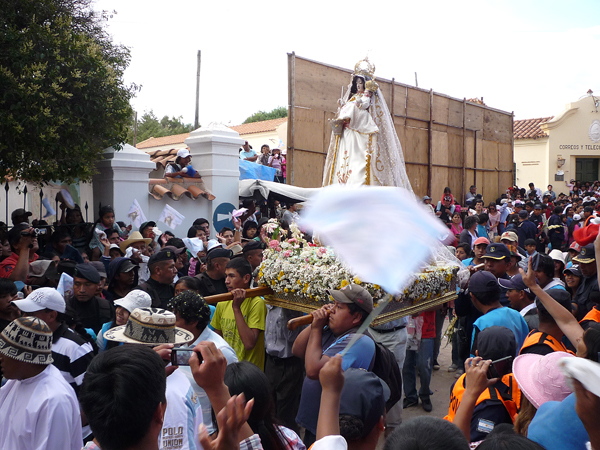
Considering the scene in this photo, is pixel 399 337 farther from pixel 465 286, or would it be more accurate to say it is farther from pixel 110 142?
pixel 110 142

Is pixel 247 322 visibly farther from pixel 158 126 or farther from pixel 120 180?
pixel 158 126

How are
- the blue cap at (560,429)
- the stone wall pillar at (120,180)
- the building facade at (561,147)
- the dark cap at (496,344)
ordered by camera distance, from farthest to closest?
1. the building facade at (561,147)
2. the stone wall pillar at (120,180)
3. the dark cap at (496,344)
4. the blue cap at (560,429)

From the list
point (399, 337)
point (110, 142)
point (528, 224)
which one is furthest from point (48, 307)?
point (528, 224)

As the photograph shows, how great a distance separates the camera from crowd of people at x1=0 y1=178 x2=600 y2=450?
1.88 meters

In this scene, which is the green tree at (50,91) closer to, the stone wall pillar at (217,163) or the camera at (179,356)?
the stone wall pillar at (217,163)

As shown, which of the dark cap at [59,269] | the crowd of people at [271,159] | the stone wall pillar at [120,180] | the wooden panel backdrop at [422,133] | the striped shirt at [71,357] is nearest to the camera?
the striped shirt at [71,357]

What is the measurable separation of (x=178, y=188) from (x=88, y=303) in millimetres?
5251

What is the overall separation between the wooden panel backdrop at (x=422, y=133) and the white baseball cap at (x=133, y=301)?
352 inches

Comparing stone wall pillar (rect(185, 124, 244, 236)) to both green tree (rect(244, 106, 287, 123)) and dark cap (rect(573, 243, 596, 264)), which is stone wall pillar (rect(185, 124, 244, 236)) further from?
green tree (rect(244, 106, 287, 123))

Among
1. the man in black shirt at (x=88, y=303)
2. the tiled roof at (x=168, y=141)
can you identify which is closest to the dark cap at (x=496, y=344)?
the man in black shirt at (x=88, y=303)

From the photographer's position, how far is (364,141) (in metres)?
6.56

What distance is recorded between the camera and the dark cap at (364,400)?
7.22 feet

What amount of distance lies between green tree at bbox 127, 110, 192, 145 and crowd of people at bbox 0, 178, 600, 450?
40.7 meters

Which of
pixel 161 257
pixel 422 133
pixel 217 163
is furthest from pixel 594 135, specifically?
pixel 161 257
